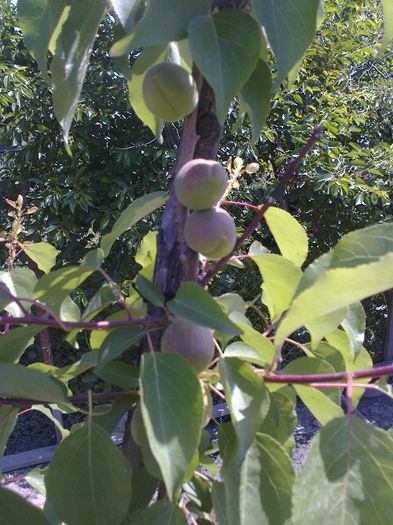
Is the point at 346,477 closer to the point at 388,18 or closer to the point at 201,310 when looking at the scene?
the point at 201,310

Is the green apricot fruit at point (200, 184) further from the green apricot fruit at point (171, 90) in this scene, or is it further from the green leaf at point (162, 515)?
the green leaf at point (162, 515)

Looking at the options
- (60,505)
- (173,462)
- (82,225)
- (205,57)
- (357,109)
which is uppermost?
(205,57)

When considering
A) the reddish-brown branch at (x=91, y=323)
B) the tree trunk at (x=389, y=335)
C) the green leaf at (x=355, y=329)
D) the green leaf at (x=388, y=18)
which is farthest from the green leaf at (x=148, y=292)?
the tree trunk at (x=389, y=335)

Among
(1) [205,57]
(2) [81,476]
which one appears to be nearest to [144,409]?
(2) [81,476]

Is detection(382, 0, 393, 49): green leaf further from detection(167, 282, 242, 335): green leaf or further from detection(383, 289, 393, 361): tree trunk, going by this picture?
detection(383, 289, 393, 361): tree trunk

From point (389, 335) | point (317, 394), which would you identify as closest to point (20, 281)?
point (317, 394)

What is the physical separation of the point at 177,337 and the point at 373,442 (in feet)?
0.71

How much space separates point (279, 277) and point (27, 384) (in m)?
0.31

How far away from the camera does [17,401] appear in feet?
1.89

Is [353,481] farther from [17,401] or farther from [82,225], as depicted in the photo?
[82,225]

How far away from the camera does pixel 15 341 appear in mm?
621

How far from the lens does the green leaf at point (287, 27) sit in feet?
1.60

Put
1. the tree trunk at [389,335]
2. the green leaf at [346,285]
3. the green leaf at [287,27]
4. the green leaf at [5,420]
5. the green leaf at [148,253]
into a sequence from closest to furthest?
the green leaf at [346,285] → the green leaf at [287,27] → the green leaf at [5,420] → the green leaf at [148,253] → the tree trunk at [389,335]

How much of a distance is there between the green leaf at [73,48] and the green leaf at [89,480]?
0.39 m
